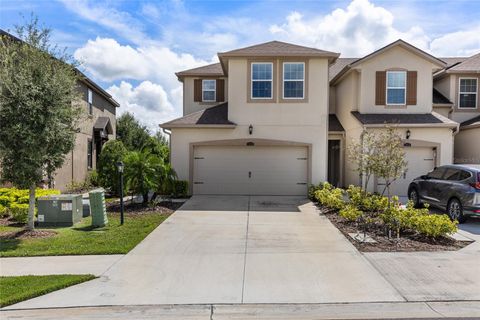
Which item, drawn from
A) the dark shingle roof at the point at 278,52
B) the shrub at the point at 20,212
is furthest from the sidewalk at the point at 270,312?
the dark shingle roof at the point at 278,52

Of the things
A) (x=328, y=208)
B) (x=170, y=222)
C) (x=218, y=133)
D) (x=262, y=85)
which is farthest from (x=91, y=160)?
(x=328, y=208)

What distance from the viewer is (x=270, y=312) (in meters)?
5.04

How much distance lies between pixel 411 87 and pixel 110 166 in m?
14.5

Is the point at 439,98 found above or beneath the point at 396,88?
beneath

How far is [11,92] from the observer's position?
27.1ft

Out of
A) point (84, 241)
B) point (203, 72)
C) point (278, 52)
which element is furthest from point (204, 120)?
point (84, 241)

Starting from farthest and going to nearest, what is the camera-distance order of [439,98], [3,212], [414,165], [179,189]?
[439,98]
[414,165]
[179,189]
[3,212]

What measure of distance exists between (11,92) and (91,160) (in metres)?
14.7

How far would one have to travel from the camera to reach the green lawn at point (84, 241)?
777cm

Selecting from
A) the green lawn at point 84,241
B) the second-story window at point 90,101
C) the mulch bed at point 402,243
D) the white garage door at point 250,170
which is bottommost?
the green lawn at point 84,241

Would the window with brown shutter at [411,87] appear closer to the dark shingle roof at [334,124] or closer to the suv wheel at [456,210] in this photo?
the dark shingle roof at [334,124]

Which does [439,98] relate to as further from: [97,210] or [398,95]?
[97,210]

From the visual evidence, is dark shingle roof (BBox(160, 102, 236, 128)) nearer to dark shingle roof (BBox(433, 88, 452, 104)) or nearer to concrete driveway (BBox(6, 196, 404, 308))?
concrete driveway (BBox(6, 196, 404, 308))

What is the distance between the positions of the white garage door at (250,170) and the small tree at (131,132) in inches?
676
